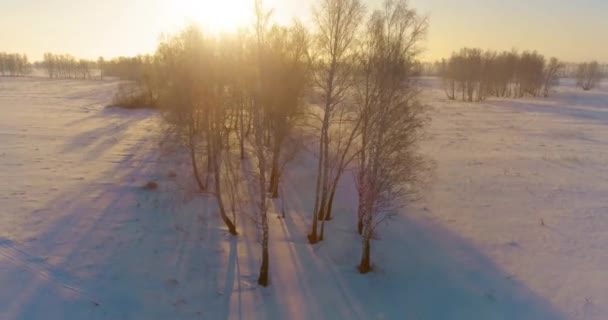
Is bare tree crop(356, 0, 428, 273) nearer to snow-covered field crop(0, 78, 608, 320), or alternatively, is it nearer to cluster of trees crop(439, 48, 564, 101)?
snow-covered field crop(0, 78, 608, 320)

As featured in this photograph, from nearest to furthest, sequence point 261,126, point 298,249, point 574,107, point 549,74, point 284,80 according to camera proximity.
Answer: point 261,126, point 298,249, point 284,80, point 574,107, point 549,74

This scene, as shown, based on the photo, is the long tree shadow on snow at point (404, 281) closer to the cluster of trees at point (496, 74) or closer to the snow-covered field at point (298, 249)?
the snow-covered field at point (298, 249)

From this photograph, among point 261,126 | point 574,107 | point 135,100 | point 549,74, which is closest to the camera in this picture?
point 261,126

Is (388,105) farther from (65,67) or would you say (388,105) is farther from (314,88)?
(65,67)

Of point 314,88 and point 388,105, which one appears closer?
point 388,105

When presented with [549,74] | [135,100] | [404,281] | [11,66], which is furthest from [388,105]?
[11,66]

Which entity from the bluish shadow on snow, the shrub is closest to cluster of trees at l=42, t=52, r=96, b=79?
the shrub
